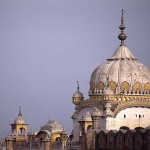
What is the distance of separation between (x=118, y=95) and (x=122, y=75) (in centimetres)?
118

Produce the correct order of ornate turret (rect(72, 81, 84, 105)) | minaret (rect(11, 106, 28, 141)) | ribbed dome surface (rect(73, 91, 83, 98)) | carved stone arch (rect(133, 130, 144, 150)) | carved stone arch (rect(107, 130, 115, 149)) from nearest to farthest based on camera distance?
carved stone arch (rect(133, 130, 144, 150)) → carved stone arch (rect(107, 130, 115, 149)) → ornate turret (rect(72, 81, 84, 105)) → ribbed dome surface (rect(73, 91, 83, 98)) → minaret (rect(11, 106, 28, 141))

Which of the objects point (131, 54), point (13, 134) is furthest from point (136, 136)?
point (13, 134)

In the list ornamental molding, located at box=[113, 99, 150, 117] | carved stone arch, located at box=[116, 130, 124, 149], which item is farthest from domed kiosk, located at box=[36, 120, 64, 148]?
carved stone arch, located at box=[116, 130, 124, 149]

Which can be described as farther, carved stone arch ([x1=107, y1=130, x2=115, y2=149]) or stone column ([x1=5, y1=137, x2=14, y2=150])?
stone column ([x1=5, y1=137, x2=14, y2=150])

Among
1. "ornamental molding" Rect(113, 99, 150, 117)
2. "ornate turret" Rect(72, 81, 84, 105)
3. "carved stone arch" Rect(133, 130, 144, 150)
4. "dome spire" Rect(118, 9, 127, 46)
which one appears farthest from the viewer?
"dome spire" Rect(118, 9, 127, 46)

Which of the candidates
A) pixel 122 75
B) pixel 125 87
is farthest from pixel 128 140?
pixel 122 75

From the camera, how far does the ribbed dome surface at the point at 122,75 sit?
5231 cm

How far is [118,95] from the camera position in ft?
171

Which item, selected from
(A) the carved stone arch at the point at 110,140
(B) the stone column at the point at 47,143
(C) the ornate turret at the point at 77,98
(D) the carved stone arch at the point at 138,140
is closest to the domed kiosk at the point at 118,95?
(C) the ornate turret at the point at 77,98

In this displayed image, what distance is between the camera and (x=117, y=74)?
2069 inches

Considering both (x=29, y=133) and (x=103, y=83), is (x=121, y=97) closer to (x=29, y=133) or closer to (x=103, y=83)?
(x=103, y=83)

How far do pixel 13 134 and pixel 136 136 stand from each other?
15598mm

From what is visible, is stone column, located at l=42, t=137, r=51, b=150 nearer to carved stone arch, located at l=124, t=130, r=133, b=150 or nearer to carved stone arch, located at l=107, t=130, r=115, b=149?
carved stone arch, located at l=107, t=130, r=115, b=149

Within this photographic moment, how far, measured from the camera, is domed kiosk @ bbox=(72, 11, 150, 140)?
5084 centimetres
